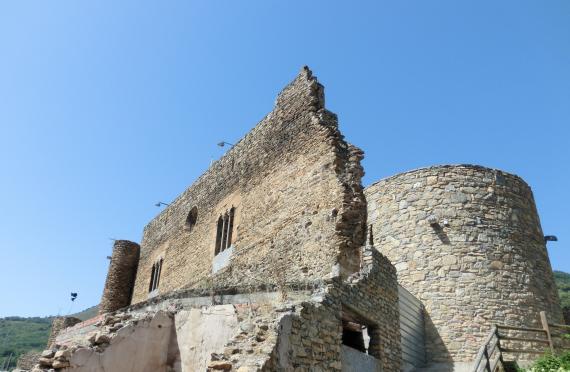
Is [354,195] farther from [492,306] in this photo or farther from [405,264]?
[492,306]

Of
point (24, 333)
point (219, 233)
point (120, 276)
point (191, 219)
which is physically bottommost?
point (219, 233)

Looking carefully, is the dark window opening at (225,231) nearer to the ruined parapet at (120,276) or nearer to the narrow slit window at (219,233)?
the narrow slit window at (219,233)

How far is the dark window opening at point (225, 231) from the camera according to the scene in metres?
14.3

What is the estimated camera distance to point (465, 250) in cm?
1222

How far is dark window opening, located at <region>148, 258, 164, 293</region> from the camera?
20136mm

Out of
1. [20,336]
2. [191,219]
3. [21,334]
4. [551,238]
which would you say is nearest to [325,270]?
[551,238]

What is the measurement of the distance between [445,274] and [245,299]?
256 inches

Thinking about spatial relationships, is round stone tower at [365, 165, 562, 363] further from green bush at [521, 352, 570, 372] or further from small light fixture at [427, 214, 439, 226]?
green bush at [521, 352, 570, 372]

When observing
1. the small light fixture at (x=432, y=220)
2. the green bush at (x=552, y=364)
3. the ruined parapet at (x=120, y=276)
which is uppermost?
the ruined parapet at (x=120, y=276)

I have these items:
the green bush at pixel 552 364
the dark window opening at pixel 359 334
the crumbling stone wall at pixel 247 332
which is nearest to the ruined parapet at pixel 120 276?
the crumbling stone wall at pixel 247 332

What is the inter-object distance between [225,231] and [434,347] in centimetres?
678

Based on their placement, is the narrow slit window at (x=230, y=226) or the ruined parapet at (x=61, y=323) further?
the ruined parapet at (x=61, y=323)

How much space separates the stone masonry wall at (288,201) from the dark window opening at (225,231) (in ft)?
0.73

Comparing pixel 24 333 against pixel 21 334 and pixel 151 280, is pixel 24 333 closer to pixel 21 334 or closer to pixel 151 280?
pixel 21 334
